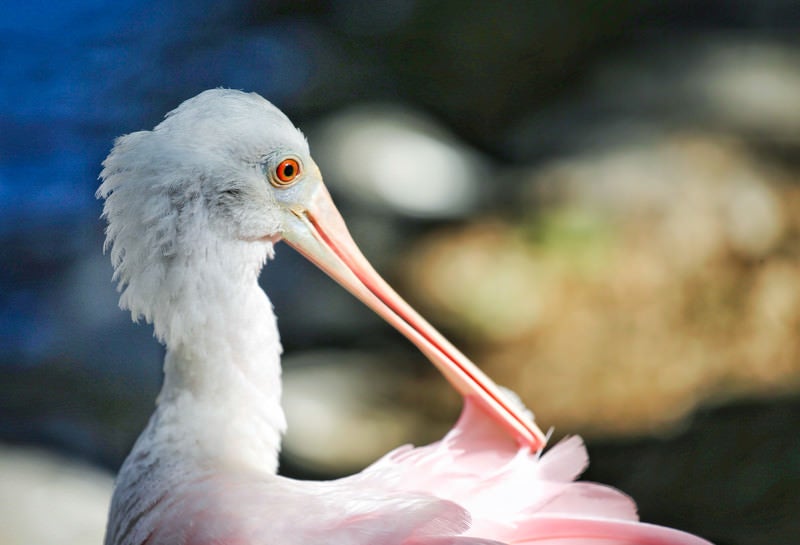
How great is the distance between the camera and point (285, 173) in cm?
144

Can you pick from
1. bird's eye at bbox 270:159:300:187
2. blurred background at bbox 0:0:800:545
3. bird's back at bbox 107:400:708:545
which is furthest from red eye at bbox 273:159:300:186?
blurred background at bbox 0:0:800:545

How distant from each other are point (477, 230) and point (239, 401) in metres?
1.42

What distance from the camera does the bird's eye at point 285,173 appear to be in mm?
1426

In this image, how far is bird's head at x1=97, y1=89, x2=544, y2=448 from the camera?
1342 millimetres

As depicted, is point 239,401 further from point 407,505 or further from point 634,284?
point 634,284

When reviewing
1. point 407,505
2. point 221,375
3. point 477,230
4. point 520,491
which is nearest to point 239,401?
point 221,375

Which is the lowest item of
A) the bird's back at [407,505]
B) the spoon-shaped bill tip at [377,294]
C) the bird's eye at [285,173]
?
the bird's back at [407,505]

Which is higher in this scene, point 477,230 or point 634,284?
point 477,230

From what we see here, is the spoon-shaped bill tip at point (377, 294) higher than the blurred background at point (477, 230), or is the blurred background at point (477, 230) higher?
the blurred background at point (477, 230)

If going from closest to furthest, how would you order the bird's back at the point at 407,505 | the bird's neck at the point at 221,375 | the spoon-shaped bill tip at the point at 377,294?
1. the bird's back at the point at 407,505
2. the bird's neck at the point at 221,375
3. the spoon-shaped bill tip at the point at 377,294

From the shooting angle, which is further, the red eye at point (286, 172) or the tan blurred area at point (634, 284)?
the tan blurred area at point (634, 284)

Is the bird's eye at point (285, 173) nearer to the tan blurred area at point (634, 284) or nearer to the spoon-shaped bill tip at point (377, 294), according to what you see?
the spoon-shaped bill tip at point (377, 294)

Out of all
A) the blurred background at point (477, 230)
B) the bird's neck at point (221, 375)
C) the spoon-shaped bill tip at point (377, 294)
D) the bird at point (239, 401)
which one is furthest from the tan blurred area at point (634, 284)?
the bird's neck at point (221, 375)

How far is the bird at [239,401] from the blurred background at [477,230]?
102 centimetres
